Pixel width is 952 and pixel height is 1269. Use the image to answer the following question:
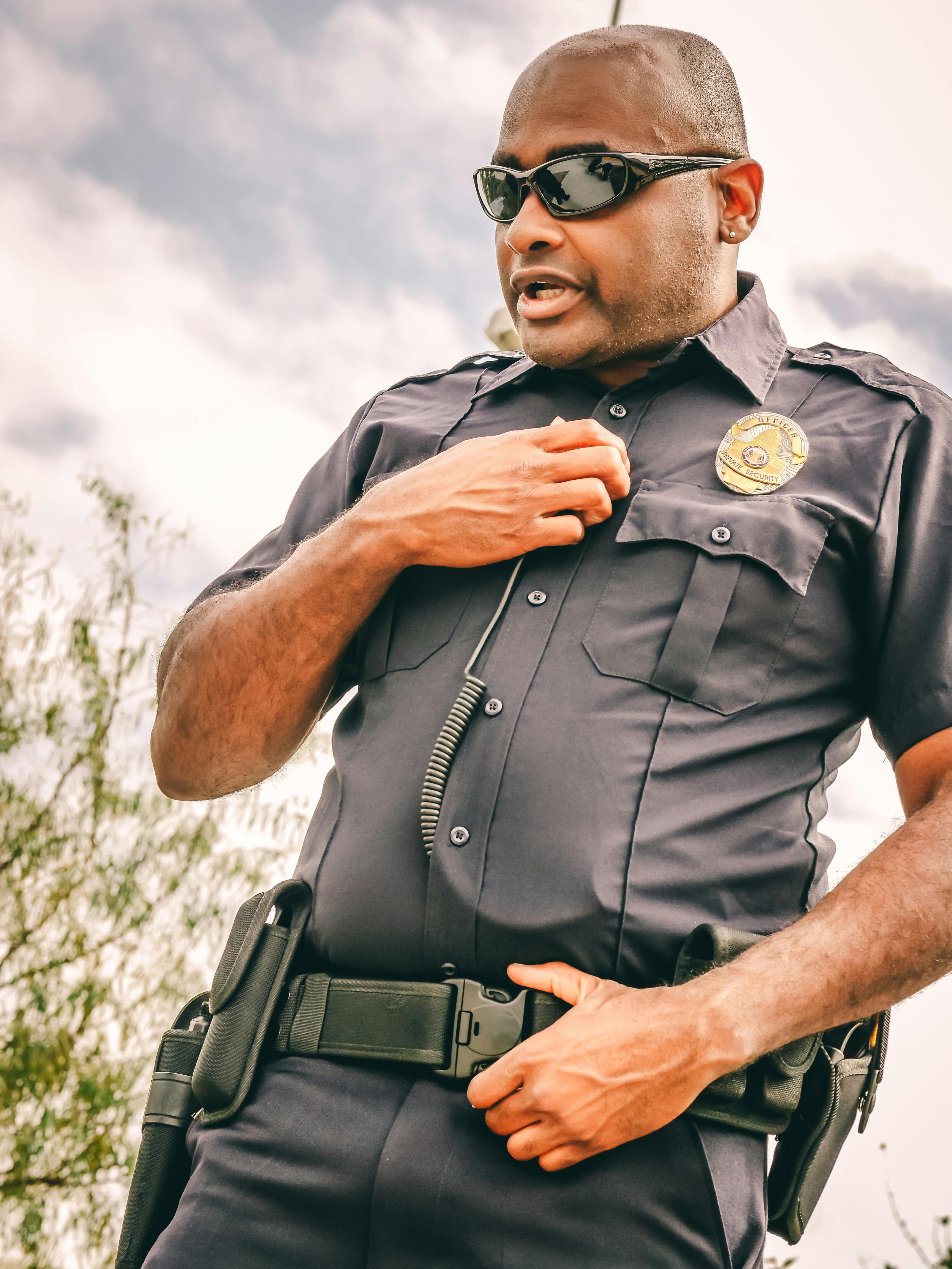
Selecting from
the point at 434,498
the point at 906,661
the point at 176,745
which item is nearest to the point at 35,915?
the point at 176,745

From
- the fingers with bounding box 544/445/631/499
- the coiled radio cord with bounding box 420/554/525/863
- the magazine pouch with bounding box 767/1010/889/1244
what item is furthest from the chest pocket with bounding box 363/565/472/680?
the magazine pouch with bounding box 767/1010/889/1244

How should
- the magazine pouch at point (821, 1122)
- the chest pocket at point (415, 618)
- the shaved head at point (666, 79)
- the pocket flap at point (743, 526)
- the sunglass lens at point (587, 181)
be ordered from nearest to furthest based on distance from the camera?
1. the magazine pouch at point (821, 1122)
2. the pocket flap at point (743, 526)
3. the chest pocket at point (415, 618)
4. the sunglass lens at point (587, 181)
5. the shaved head at point (666, 79)

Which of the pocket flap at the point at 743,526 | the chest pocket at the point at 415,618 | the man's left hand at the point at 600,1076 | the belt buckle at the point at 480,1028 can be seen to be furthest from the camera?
the chest pocket at the point at 415,618

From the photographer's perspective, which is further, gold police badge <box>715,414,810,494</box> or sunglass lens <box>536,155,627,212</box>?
sunglass lens <box>536,155,627,212</box>

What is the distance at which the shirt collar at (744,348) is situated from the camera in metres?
1.83

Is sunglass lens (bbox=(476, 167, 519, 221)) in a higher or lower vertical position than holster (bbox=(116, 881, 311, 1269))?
higher

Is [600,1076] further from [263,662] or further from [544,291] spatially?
[544,291]

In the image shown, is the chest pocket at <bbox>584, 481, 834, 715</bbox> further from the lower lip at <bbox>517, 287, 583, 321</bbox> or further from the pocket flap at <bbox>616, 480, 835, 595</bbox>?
the lower lip at <bbox>517, 287, 583, 321</bbox>

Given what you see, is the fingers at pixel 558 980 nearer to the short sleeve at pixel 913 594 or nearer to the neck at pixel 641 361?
the short sleeve at pixel 913 594

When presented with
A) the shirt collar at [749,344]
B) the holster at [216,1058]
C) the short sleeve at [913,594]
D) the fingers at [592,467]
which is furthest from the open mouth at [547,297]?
the holster at [216,1058]

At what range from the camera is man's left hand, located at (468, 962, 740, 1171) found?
1.27m

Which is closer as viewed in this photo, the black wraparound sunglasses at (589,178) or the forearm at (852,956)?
the forearm at (852,956)

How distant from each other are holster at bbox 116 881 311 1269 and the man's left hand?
1.27 ft

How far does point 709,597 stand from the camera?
62.5 inches
